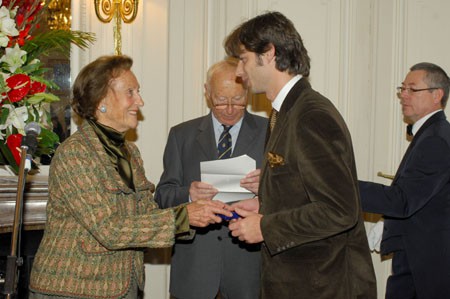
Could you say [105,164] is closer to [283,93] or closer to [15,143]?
[15,143]

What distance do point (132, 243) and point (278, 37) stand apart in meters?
1.06

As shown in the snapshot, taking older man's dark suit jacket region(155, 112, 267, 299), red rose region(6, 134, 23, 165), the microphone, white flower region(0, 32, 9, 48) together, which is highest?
white flower region(0, 32, 9, 48)

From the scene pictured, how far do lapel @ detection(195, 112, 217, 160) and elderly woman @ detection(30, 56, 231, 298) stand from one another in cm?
78

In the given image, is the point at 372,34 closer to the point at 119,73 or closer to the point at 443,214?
the point at 443,214

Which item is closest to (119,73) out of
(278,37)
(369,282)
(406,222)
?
(278,37)

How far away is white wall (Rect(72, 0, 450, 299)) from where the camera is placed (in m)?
4.52

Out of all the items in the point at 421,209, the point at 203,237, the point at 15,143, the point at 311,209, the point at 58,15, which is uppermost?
the point at 58,15

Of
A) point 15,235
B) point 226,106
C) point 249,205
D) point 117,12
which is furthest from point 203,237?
point 117,12

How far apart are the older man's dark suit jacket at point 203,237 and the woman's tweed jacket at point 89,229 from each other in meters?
0.79

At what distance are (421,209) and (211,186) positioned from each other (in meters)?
1.42

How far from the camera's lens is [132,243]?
2719 millimetres

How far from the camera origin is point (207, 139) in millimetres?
3746

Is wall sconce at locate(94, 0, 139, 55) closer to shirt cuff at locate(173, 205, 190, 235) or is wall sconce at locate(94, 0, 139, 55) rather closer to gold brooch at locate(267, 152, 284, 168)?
shirt cuff at locate(173, 205, 190, 235)

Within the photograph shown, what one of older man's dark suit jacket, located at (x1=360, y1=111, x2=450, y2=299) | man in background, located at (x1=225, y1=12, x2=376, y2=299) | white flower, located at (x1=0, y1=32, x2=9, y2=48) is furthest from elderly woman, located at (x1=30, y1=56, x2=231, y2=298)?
older man's dark suit jacket, located at (x1=360, y1=111, x2=450, y2=299)
